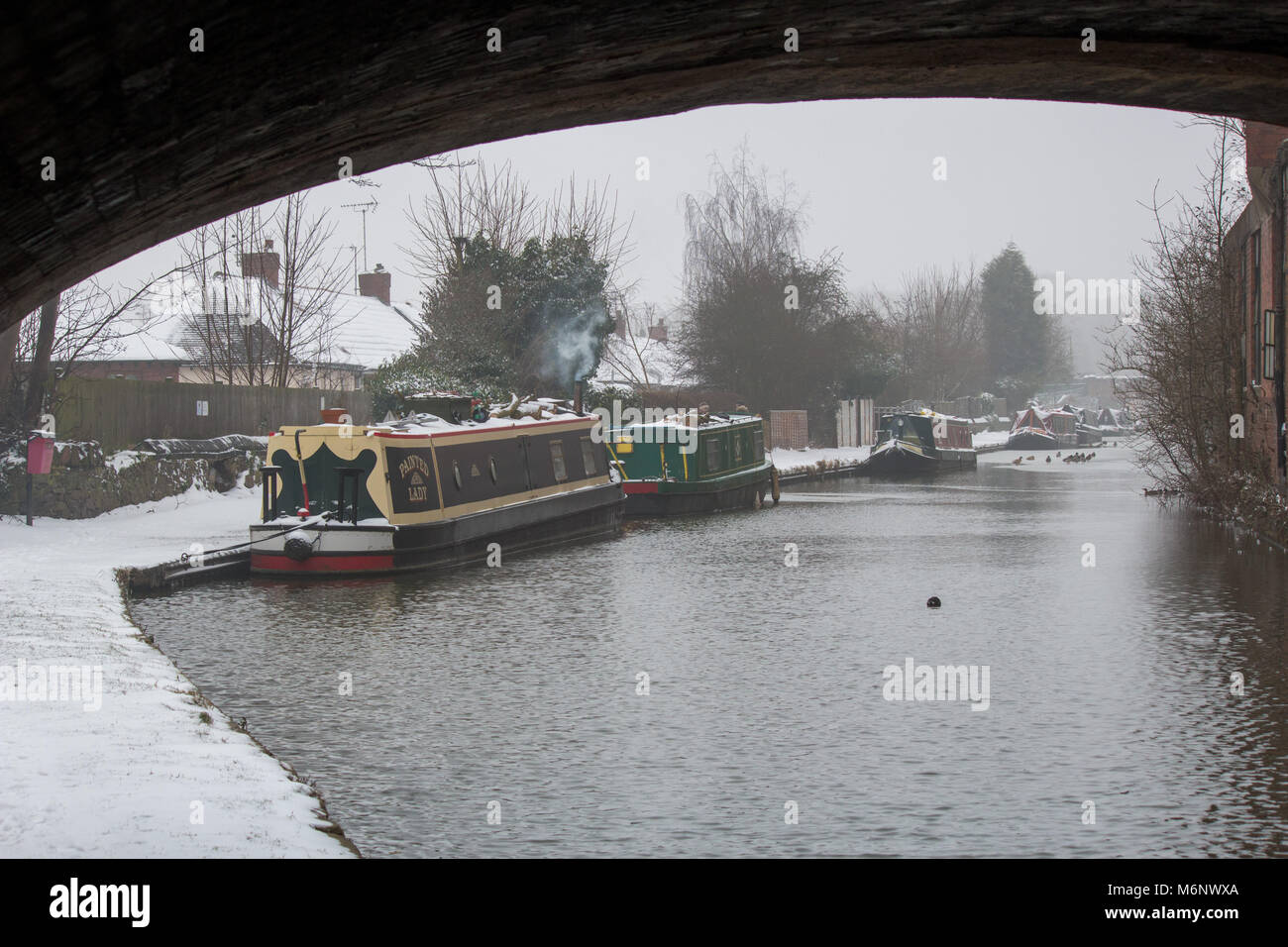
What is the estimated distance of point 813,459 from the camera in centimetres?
4019

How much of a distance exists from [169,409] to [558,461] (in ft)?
25.3

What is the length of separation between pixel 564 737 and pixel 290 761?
62.4 inches

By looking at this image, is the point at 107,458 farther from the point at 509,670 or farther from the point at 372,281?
the point at 372,281

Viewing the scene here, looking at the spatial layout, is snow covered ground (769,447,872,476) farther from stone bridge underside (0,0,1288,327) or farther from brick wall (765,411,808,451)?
stone bridge underside (0,0,1288,327)

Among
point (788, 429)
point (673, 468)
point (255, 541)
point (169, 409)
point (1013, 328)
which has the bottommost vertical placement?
point (255, 541)

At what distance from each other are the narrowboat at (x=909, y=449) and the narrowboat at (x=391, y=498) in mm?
21551

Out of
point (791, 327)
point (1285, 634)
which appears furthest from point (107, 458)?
point (791, 327)

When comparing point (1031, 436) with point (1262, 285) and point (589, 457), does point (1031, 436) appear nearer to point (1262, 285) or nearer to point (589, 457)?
point (1262, 285)

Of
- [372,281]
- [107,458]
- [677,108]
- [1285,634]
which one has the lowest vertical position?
[1285,634]

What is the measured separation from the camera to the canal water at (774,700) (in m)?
6.35

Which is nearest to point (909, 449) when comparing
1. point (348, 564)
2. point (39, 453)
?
point (348, 564)

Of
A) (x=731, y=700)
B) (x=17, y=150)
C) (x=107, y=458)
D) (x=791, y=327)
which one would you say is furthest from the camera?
(x=791, y=327)

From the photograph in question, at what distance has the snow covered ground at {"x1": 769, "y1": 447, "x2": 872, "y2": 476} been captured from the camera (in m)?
36.3
